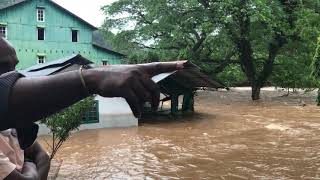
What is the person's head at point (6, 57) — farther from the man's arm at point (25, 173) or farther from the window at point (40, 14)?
the window at point (40, 14)

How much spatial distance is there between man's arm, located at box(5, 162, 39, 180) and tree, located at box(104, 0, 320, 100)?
77.1ft

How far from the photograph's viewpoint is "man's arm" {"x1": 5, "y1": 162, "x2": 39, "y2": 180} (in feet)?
4.62

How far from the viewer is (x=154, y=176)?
1014cm

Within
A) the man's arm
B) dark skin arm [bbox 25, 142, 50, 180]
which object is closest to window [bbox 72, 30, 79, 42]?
dark skin arm [bbox 25, 142, 50, 180]

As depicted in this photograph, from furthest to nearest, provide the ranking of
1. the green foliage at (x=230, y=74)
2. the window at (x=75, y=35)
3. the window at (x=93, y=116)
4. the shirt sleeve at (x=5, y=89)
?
the green foliage at (x=230, y=74) → the window at (x=75, y=35) → the window at (x=93, y=116) → the shirt sleeve at (x=5, y=89)

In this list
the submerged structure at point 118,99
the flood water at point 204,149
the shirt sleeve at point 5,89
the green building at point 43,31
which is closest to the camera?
the shirt sleeve at point 5,89

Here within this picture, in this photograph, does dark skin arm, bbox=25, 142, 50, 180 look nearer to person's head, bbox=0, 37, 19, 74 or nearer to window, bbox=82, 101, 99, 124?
person's head, bbox=0, 37, 19, 74

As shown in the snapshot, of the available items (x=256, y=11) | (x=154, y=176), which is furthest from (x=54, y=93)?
(x=256, y=11)

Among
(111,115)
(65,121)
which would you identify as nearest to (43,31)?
(111,115)

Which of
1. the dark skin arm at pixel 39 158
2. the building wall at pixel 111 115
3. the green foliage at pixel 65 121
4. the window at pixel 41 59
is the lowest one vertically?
the building wall at pixel 111 115

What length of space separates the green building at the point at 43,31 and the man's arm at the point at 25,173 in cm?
2903

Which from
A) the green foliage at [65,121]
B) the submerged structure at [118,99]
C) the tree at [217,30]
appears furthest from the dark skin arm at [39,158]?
the tree at [217,30]

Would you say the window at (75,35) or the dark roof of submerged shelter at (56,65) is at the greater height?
the window at (75,35)

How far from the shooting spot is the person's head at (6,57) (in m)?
1.25
